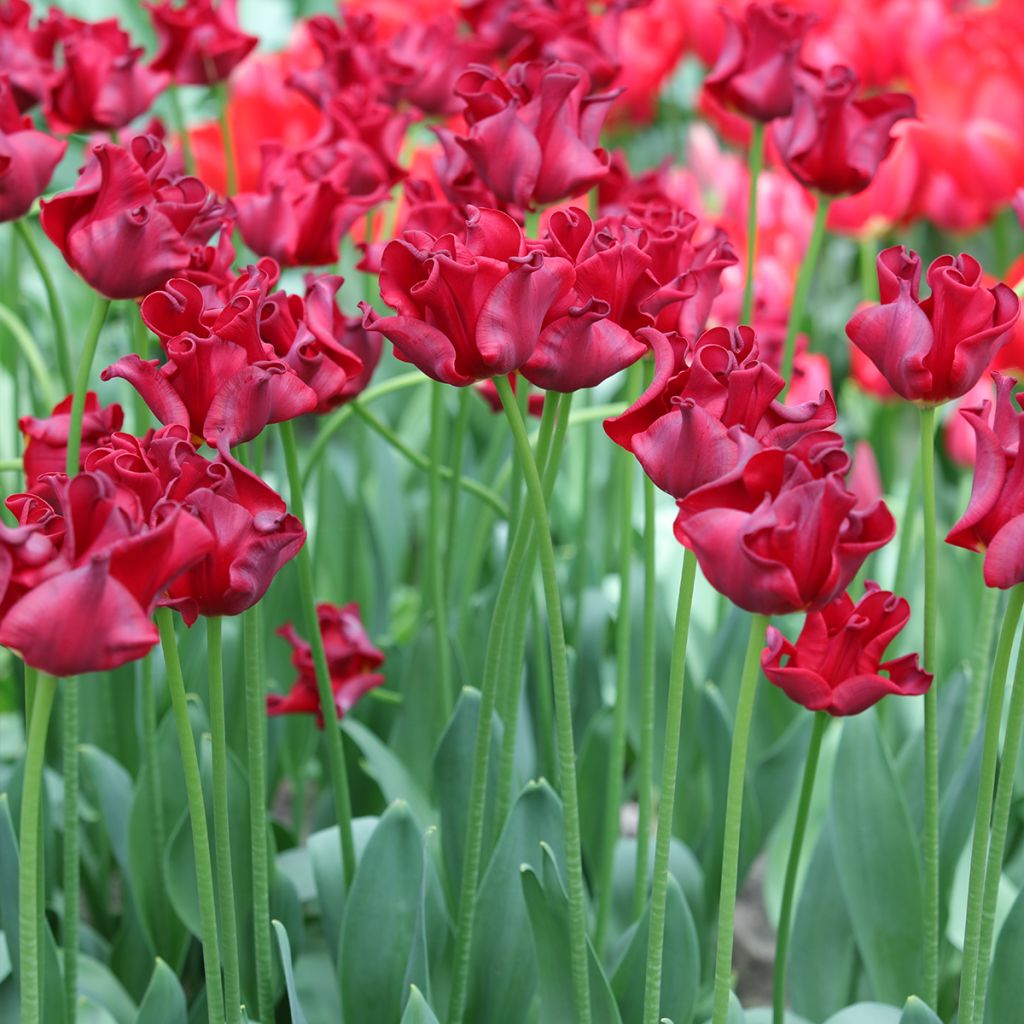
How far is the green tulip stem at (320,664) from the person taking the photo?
95 cm

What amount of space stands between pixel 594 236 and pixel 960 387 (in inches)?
9.3

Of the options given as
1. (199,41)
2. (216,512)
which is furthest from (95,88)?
(216,512)

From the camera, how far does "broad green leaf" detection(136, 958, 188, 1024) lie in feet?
3.17

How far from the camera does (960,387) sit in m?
0.88

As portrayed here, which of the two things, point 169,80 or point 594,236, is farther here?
point 169,80

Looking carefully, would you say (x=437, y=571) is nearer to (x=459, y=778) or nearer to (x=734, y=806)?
(x=459, y=778)

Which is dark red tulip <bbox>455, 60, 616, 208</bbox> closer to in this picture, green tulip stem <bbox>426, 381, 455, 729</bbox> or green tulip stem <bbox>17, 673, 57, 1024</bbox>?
green tulip stem <bbox>426, 381, 455, 729</bbox>

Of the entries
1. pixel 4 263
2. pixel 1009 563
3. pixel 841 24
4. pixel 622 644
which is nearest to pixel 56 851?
pixel 622 644

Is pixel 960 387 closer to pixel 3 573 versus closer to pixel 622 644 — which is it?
pixel 622 644

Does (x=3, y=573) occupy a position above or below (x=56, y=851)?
above

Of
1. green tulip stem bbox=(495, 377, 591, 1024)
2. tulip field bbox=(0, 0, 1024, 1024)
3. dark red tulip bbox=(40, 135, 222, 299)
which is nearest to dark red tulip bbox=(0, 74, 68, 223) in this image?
tulip field bbox=(0, 0, 1024, 1024)

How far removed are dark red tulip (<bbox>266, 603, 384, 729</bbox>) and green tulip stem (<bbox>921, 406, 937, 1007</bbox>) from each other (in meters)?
0.45

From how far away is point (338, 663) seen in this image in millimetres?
1218

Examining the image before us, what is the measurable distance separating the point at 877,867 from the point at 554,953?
1.08 ft
